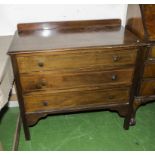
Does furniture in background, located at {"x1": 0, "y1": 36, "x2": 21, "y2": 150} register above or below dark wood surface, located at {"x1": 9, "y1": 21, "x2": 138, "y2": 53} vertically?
below

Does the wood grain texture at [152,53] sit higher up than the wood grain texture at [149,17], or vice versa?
the wood grain texture at [149,17]

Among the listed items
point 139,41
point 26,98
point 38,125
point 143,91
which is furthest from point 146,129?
point 26,98

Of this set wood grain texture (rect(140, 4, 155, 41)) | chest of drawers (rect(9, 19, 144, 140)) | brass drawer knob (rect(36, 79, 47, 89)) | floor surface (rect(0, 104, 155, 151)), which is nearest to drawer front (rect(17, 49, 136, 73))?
chest of drawers (rect(9, 19, 144, 140))

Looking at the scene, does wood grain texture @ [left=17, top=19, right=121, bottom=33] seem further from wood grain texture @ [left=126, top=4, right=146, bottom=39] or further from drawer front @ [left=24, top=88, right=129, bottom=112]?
drawer front @ [left=24, top=88, right=129, bottom=112]

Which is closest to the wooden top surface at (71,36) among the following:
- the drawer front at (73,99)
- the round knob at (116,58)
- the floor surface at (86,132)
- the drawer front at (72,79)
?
the round knob at (116,58)

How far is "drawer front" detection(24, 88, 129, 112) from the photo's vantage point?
1.76 meters

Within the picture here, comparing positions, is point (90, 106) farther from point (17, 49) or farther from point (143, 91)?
point (17, 49)

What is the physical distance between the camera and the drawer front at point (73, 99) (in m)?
1.76

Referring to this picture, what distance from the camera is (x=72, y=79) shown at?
1702mm

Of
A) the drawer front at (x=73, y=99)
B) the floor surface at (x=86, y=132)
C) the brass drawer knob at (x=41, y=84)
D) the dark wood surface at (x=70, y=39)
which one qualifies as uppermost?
the dark wood surface at (x=70, y=39)

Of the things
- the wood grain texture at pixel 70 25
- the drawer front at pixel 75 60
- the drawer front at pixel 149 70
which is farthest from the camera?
the wood grain texture at pixel 70 25

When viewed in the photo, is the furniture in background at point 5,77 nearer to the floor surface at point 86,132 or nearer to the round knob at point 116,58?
the floor surface at point 86,132

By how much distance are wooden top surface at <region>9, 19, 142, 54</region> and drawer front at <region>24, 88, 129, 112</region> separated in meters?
0.42

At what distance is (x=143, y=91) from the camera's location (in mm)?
1936
